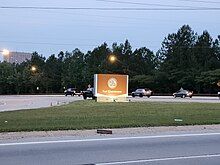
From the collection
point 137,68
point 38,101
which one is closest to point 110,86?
point 38,101

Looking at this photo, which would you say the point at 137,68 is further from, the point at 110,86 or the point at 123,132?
the point at 123,132

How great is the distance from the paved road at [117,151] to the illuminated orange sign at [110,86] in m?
32.3

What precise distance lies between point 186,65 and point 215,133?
87875 millimetres

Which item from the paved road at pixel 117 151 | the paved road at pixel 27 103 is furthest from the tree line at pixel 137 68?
the paved road at pixel 117 151

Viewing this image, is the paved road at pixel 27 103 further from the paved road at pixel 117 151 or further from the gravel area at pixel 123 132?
the paved road at pixel 117 151

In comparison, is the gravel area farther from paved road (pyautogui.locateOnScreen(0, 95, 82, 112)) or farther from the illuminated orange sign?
the illuminated orange sign

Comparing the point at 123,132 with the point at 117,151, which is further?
the point at 123,132

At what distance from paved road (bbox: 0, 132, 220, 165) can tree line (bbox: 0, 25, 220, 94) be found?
3141 inches

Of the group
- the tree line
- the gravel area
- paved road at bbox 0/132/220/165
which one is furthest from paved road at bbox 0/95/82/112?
the tree line

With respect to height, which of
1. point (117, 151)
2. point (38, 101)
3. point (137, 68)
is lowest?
point (117, 151)

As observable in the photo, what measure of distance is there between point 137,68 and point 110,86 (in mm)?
69564

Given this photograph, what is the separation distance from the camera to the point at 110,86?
1900 inches

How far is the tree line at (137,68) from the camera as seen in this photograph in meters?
102

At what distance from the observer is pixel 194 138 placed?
613 inches
